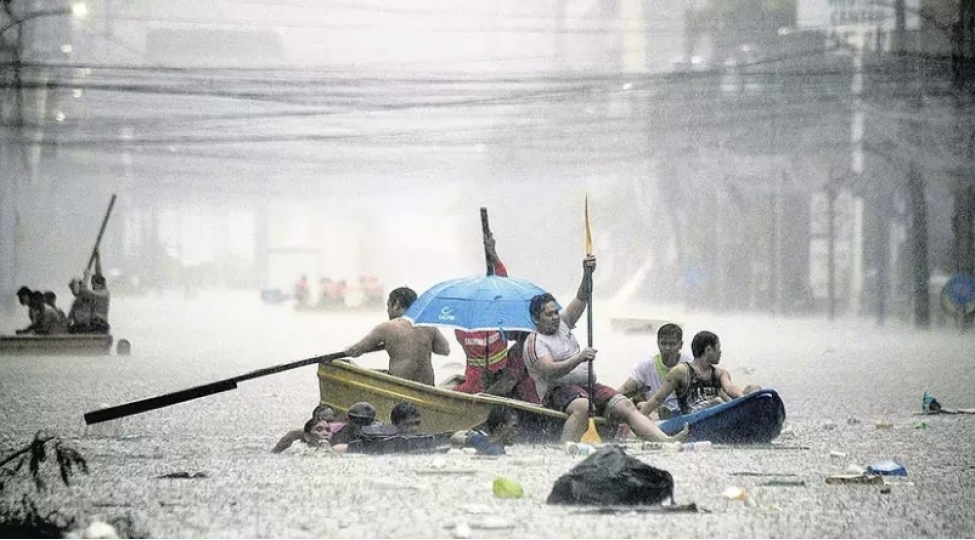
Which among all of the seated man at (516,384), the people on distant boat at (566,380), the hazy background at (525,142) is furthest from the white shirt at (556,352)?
the hazy background at (525,142)

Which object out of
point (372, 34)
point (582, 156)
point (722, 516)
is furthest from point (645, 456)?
point (582, 156)

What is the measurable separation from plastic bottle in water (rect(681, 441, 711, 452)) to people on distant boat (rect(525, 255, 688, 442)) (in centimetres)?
6

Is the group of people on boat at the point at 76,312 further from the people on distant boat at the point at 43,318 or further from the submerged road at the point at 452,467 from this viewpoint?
the submerged road at the point at 452,467

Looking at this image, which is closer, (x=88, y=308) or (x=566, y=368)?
(x=566, y=368)

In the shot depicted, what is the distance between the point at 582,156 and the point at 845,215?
10.2 m

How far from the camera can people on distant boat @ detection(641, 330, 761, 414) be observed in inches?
348

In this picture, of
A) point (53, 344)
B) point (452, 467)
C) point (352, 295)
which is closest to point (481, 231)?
point (352, 295)

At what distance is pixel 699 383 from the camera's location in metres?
9.08

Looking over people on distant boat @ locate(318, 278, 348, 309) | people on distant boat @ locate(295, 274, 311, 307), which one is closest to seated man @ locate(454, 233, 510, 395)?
people on distant boat @ locate(318, 278, 348, 309)

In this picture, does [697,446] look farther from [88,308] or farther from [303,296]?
[303,296]

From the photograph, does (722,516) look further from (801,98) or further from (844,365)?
(801,98)

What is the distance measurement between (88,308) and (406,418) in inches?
424

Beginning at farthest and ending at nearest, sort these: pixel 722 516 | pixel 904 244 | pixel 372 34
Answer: pixel 372 34
pixel 904 244
pixel 722 516

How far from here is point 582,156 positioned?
1539 inches
